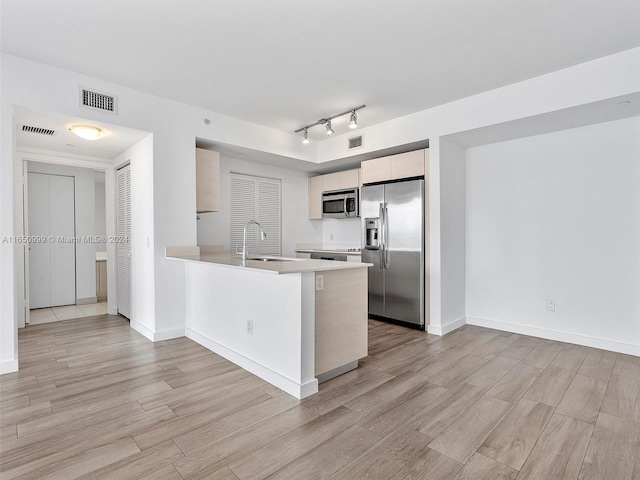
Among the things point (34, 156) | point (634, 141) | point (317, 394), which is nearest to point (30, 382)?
point (317, 394)

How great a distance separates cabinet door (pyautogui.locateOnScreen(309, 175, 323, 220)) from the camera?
5.94 metres

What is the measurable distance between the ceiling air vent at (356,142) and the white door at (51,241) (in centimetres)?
468

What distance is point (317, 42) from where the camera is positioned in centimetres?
267

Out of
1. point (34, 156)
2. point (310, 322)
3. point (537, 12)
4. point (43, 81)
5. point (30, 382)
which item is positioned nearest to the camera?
point (537, 12)

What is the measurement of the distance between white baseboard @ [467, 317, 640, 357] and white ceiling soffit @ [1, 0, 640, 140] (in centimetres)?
273

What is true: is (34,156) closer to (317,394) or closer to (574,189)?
(317,394)

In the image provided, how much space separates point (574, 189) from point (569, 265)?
83 centimetres

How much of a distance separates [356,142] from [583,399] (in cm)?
380

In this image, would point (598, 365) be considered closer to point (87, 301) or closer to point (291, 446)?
point (291, 446)

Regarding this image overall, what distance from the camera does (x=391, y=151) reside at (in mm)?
4691

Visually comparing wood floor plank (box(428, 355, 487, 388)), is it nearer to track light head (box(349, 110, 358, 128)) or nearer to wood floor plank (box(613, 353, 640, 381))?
wood floor plank (box(613, 353, 640, 381))

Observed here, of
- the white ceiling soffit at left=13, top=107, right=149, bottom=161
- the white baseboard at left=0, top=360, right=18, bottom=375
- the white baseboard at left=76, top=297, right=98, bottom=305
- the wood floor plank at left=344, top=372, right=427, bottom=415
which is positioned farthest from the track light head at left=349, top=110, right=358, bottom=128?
the white baseboard at left=76, top=297, right=98, bottom=305

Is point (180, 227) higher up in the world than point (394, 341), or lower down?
higher up

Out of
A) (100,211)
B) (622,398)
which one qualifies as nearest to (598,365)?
(622,398)
